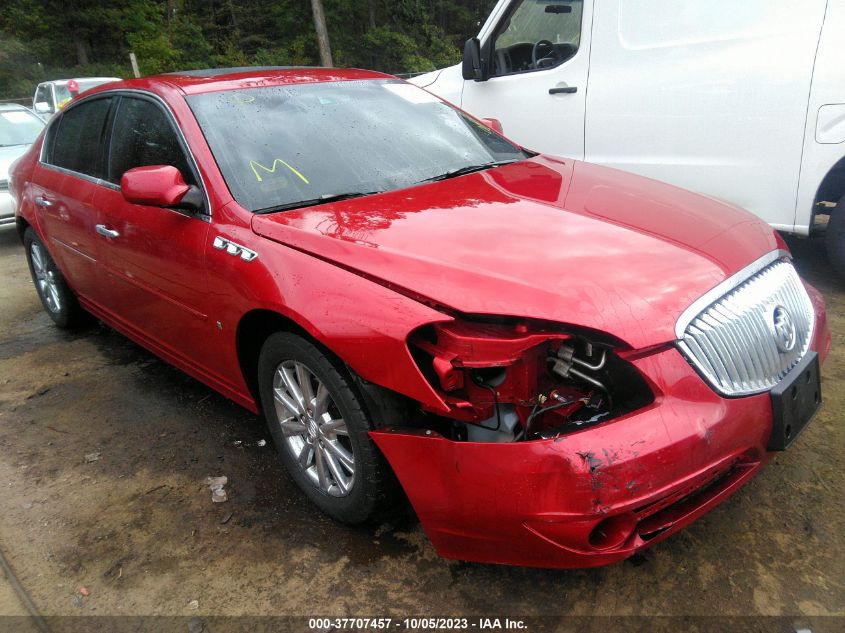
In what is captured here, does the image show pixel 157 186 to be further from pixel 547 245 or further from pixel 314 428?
pixel 547 245

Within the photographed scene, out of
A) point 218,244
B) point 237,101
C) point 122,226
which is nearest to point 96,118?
point 122,226

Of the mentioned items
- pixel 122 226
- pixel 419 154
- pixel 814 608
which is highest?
pixel 419 154

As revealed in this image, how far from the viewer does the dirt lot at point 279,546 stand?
202 cm

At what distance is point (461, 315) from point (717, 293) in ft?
2.50

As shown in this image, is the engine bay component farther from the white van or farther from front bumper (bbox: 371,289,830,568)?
the white van

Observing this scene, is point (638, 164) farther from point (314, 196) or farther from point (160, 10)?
point (160, 10)

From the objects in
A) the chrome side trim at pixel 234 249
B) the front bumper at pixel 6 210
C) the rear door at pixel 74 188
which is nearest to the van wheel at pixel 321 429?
the chrome side trim at pixel 234 249

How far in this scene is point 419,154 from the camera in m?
2.98

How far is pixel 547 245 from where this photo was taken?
2082 millimetres

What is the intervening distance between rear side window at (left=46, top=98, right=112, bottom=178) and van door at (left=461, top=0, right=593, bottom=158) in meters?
2.85

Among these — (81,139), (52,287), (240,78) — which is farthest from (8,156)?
(240,78)

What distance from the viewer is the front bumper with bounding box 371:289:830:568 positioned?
5.46 ft

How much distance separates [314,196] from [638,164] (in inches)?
108

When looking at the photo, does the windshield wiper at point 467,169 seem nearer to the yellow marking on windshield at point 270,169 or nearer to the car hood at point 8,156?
the yellow marking on windshield at point 270,169
